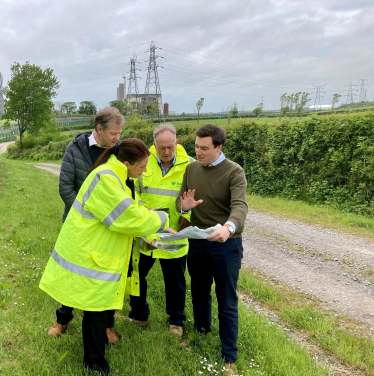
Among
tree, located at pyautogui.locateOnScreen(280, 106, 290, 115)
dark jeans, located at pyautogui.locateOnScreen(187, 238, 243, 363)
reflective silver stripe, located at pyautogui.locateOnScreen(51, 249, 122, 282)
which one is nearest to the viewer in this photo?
reflective silver stripe, located at pyautogui.locateOnScreen(51, 249, 122, 282)

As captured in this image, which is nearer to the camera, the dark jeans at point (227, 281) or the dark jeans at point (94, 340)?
the dark jeans at point (94, 340)

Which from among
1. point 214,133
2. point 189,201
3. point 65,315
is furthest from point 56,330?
point 214,133

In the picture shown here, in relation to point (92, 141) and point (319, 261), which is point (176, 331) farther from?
point (319, 261)

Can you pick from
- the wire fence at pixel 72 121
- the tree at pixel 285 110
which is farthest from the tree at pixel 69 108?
the tree at pixel 285 110

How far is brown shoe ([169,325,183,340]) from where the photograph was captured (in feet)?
11.8

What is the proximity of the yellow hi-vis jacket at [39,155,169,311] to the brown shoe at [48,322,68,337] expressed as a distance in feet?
3.11

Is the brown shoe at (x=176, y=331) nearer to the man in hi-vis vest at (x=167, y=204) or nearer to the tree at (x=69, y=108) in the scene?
the man in hi-vis vest at (x=167, y=204)

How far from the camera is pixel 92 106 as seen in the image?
10269 centimetres

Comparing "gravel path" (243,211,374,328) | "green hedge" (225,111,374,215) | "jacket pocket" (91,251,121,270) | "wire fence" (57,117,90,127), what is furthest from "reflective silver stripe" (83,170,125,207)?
"wire fence" (57,117,90,127)

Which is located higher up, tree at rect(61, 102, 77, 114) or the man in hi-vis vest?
tree at rect(61, 102, 77, 114)

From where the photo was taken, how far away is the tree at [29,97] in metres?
42.7

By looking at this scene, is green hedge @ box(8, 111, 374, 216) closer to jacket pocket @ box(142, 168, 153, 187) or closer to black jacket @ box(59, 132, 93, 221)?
jacket pocket @ box(142, 168, 153, 187)

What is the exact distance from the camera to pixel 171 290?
378 centimetres

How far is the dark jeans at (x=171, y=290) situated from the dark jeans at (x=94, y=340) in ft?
3.13
